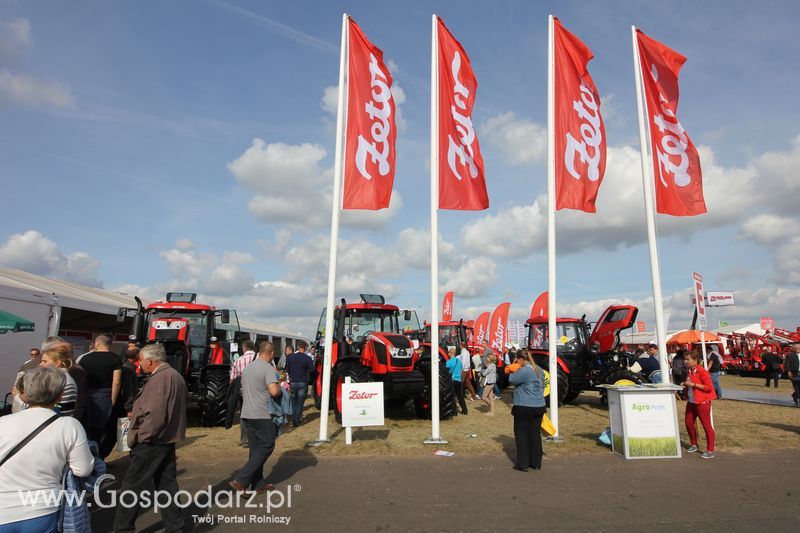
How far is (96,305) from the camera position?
1320 cm

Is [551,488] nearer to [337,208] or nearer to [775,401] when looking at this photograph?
[337,208]

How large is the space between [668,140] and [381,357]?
680 cm

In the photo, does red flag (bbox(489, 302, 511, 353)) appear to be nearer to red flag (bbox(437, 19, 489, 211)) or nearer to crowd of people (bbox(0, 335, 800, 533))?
crowd of people (bbox(0, 335, 800, 533))

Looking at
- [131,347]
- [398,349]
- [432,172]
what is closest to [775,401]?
[398,349]

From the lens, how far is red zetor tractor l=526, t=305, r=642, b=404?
1271 cm

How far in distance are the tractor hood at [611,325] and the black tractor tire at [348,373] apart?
23.4 feet

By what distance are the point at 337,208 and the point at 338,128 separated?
140 centimetres

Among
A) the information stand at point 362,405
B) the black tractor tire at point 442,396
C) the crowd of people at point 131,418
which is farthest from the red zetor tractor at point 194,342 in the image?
the black tractor tire at point 442,396

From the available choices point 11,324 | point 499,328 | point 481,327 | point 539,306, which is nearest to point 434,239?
point 11,324

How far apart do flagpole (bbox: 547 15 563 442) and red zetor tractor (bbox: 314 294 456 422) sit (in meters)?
2.56

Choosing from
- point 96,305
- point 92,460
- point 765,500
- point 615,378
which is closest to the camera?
point 92,460

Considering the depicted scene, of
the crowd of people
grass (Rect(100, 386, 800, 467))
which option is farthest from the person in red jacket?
grass (Rect(100, 386, 800, 467))

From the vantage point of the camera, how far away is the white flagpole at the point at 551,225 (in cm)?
820

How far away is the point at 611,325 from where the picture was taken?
13.0 m
